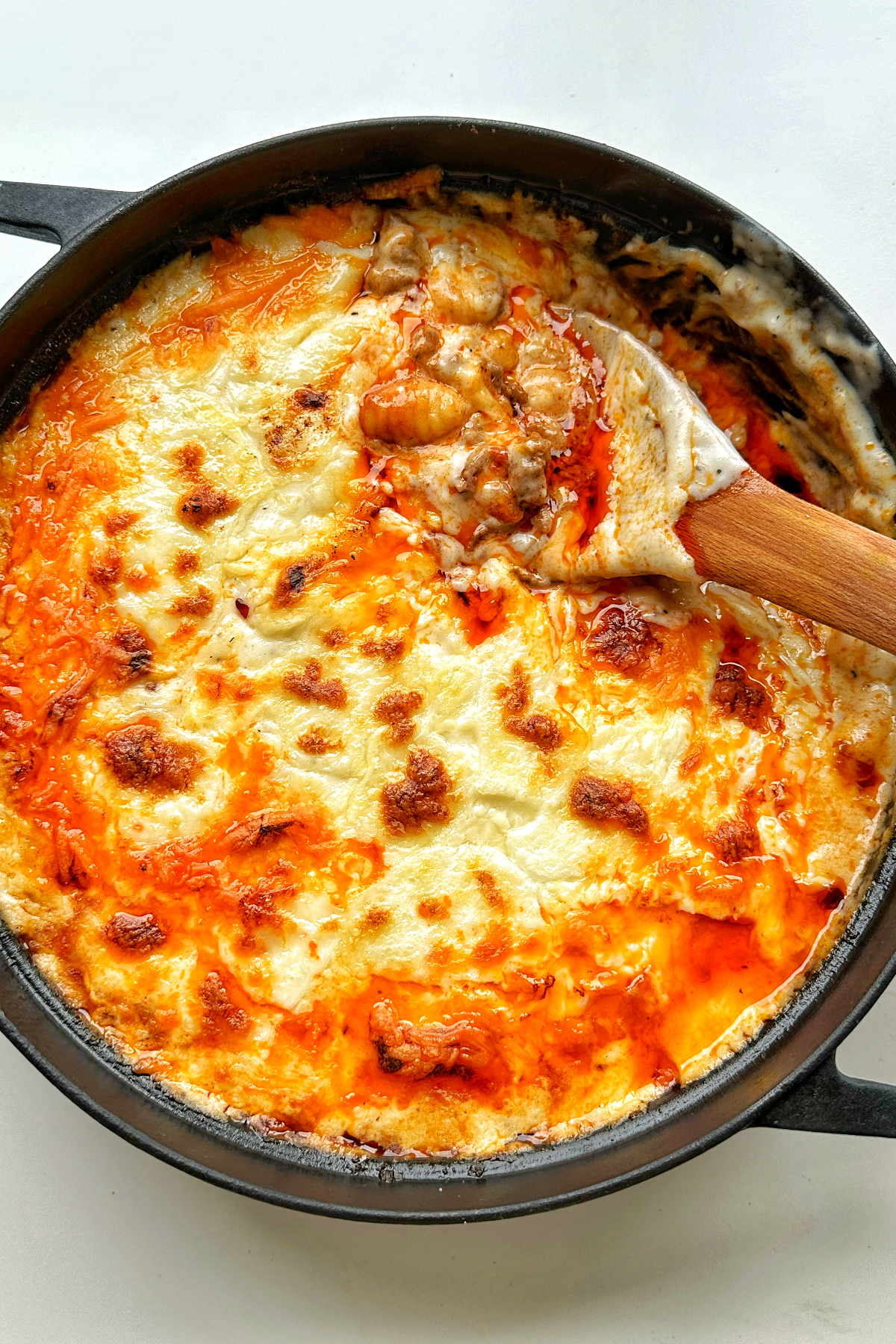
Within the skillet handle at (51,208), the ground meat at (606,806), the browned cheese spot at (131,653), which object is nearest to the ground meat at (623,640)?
the ground meat at (606,806)

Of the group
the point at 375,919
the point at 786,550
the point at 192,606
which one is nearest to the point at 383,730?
the point at 375,919

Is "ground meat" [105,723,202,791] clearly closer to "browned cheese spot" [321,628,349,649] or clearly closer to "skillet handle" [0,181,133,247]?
"browned cheese spot" [321,628,349,649]

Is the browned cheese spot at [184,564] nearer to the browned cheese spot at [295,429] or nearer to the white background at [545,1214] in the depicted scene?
the browned cheese spot at [295,429]

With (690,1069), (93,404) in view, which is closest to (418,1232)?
(690,1069)

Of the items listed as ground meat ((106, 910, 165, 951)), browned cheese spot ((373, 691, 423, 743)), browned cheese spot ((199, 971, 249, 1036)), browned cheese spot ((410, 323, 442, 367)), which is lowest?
browned cheese spot ((199, 971, 249, 1036))

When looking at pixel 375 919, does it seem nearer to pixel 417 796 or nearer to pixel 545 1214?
pixel 417 796

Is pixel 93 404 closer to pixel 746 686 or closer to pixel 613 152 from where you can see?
pixel 613 152

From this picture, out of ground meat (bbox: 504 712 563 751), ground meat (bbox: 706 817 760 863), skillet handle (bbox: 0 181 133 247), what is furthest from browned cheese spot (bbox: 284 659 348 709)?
Answer: skillet handle (bbox: 0 181 133 247)
